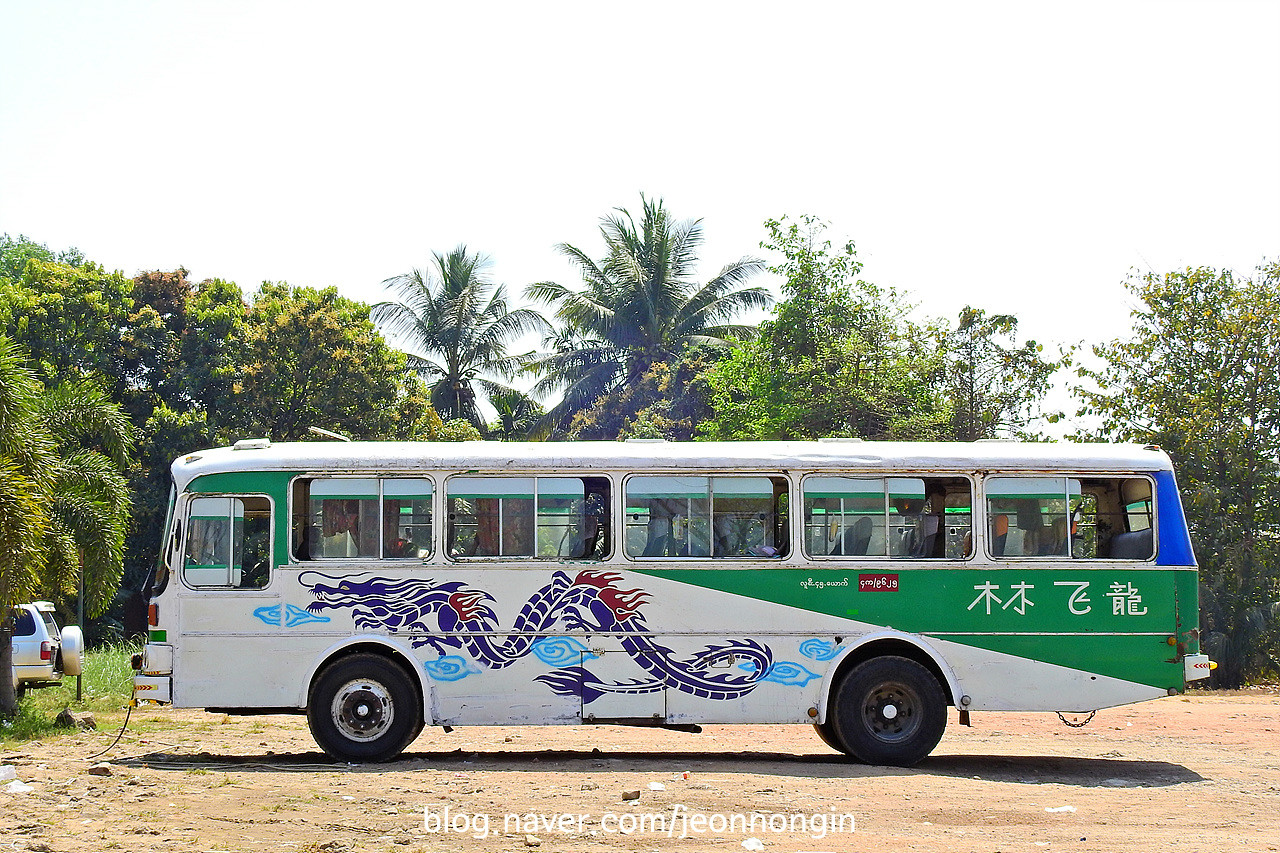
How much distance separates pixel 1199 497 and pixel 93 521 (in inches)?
678

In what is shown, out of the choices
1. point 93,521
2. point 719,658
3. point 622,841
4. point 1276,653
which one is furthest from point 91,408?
point 1276,653

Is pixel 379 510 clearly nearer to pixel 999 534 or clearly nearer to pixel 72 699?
pixel 999 534

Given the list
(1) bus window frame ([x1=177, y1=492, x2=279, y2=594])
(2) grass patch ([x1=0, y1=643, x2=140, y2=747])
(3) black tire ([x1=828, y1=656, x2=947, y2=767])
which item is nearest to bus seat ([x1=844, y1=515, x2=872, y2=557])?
(3) black tire ([x1=828, y1=656, x2=947, y2=767])

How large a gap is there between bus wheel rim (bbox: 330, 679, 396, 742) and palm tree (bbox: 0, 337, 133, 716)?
3.91m

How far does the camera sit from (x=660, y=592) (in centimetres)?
1114

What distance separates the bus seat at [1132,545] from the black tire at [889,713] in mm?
2046

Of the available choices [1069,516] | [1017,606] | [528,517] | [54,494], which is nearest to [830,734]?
[1017,606]

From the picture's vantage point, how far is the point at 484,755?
11758 millimetres

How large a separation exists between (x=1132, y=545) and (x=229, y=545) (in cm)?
811

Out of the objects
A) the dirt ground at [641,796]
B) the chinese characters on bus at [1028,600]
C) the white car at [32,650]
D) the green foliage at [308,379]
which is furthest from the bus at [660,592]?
the green foliage at [308,379]

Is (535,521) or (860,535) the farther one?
(860,535)

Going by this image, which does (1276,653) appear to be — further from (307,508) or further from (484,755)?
(307,508)

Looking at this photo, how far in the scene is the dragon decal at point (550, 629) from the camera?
11.1 metres

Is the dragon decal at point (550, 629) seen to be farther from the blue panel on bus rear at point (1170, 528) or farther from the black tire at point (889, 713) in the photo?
the blue panel on bus rear at point (1170, 528)
